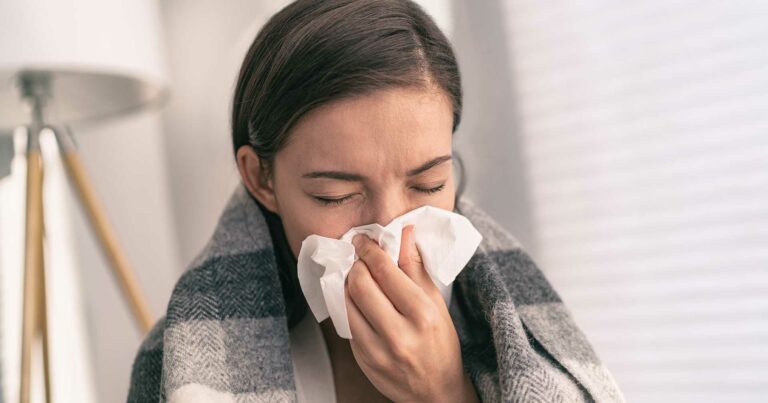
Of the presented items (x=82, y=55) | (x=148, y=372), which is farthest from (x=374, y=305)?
(x=82, y=55)

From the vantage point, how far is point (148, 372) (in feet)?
2.95

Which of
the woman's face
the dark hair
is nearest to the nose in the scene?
the woman's face

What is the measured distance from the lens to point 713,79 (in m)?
1.04

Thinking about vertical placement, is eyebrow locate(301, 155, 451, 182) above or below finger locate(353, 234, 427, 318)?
above

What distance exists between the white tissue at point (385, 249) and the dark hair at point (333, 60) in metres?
0.14

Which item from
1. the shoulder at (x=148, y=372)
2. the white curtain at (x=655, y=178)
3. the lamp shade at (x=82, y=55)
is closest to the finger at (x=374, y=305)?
the shoulder at (x=148, y=372)

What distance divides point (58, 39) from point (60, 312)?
2.40 ft

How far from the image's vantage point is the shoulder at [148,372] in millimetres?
888

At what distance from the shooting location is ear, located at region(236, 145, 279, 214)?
87cm

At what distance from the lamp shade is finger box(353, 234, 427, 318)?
684 mm

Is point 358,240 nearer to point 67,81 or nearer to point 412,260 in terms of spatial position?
point 412,260

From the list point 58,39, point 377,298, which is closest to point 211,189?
point 58,39

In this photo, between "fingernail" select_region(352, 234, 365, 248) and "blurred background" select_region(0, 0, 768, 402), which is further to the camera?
"blurred background" select_region(0, 0, 768, 402)

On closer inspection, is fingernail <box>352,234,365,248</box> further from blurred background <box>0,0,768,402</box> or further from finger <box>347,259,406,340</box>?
blurred background <box>0,0,768,402</box>
